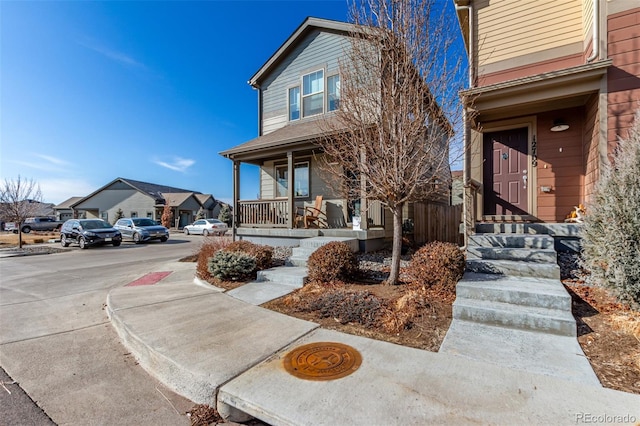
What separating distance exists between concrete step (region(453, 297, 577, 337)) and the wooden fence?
5.25 metres

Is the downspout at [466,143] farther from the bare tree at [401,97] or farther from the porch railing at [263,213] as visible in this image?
the porch railing at [263,213]

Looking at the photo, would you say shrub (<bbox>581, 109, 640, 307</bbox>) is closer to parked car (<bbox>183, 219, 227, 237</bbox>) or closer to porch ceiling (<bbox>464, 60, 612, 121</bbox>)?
porch ceiling (<bbox>464, 60, 612, 121</bbox>)

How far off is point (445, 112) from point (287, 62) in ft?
29.0

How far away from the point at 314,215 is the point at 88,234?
1352 cm

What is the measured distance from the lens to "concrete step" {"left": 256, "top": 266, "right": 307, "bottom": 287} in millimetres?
5497

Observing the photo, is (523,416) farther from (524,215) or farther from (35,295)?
(35,295)

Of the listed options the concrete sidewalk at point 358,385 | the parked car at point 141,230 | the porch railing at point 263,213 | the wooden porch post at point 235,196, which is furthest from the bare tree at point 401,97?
the parked car at point 141,230

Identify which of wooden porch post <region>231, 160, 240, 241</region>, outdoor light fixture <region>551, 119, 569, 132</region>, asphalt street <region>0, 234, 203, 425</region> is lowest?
asphalt street <region>0, 234, 203, 425</region>

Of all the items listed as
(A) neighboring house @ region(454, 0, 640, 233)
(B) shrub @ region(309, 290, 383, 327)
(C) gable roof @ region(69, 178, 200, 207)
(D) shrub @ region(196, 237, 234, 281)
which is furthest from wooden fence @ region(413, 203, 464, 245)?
(C) gable roof @ region(69, 178, 200, 207)

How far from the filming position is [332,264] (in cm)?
521

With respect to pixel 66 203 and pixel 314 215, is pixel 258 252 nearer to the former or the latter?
pixel 314 215

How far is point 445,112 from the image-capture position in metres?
4.75

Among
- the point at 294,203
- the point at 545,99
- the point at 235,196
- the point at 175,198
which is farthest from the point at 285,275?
the point at 175,198

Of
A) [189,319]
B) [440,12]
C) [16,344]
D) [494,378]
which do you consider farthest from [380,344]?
[440,12]
